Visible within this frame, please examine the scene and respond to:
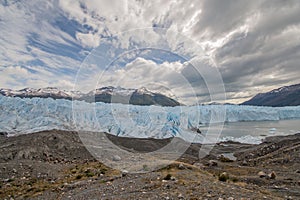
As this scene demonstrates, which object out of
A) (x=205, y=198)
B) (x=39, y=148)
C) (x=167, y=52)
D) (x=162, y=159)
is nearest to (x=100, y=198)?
(x=205, y=198)

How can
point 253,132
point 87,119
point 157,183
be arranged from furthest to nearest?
point 253,132
point 87,119
point 157,183

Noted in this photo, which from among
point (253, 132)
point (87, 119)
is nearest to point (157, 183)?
point (87, 119)

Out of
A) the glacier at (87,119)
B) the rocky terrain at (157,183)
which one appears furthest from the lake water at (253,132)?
the rocky terrain at (157,183)

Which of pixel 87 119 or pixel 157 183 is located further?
pixel 87 119

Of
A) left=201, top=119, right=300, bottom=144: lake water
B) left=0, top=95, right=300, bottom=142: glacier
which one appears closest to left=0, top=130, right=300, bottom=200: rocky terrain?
left=0, top=95, right=300, bottom=142: glacier

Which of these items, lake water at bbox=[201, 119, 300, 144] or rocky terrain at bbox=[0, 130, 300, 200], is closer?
rocky terrain at bbox=[0, 130, 300, 200]

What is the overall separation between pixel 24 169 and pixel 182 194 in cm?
1493

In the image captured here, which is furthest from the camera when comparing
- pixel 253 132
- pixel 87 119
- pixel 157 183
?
pixel 253 132

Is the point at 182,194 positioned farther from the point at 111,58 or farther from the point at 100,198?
the point at 111,58

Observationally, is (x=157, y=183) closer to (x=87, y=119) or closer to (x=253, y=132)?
(x=87, y=119)

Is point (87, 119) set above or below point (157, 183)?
above

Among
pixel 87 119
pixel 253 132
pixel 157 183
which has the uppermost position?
pixel 87 119

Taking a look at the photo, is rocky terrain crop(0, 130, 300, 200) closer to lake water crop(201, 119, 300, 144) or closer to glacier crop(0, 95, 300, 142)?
glacier crop(0, 95, 300, 142)

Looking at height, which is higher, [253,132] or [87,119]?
[87,119]
